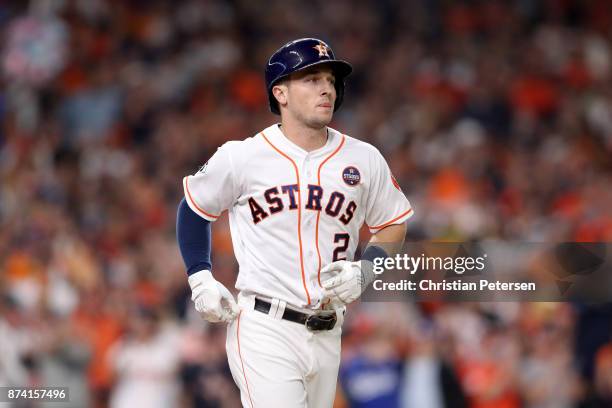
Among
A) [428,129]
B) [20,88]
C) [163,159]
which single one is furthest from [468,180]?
[20,88]

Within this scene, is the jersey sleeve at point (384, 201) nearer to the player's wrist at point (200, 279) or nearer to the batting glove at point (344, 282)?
the batting glove at point (344, 282)

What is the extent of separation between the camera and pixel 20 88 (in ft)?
31.9

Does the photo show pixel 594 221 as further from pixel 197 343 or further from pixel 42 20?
pixel 42 20

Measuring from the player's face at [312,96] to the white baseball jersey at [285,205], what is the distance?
0.13m

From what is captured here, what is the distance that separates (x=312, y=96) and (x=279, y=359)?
942 mm

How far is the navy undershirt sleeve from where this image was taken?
383cm

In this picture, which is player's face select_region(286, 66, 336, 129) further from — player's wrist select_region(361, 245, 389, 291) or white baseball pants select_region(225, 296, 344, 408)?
white baseball pants select_region(225, 296, 344, 408)

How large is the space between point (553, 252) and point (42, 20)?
5.93 meters

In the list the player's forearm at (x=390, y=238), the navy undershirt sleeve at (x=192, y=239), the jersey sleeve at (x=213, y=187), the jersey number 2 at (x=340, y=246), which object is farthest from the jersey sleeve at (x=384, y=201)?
the navy undershirt sleeve at (x=192, y=239)

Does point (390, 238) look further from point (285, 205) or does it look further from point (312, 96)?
point (312, 96)

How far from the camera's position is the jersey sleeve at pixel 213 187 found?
12.2ft

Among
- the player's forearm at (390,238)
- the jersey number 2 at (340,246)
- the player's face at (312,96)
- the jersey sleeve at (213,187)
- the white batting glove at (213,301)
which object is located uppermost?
the player's face at (312,96)

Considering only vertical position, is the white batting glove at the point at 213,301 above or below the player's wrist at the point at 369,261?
below

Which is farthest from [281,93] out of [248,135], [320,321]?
[248,135]
